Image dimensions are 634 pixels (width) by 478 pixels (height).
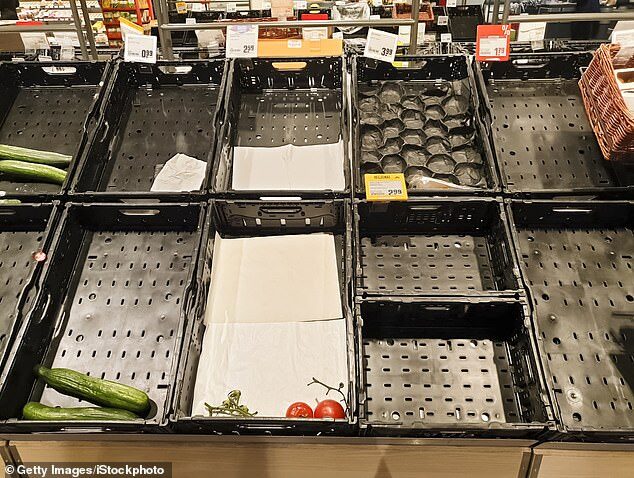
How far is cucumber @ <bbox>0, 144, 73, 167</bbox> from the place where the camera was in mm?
2252

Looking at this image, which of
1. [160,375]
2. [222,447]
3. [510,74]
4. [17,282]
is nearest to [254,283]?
[160,375]

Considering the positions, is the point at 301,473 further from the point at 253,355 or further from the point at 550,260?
the point at 550,260

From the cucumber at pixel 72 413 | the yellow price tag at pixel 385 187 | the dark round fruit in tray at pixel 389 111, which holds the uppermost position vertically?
the dark round fruit in tray at pixel 389 111

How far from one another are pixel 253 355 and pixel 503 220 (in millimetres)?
960

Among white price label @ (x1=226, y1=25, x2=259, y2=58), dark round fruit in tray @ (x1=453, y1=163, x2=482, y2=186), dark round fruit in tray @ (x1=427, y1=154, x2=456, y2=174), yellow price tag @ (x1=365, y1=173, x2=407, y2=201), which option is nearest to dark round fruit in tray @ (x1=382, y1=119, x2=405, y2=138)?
dark round fruit in tray @ (x1=427, y1=154, x2=456, y2=174)

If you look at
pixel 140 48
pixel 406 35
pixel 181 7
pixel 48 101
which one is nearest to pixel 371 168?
pixel 140 48

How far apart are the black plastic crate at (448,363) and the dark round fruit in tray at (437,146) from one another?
0.78 meters

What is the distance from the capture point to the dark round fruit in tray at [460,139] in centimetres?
228

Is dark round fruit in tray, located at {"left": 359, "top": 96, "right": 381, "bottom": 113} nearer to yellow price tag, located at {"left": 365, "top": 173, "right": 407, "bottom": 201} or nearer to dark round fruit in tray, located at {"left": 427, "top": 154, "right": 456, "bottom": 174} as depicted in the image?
dark round fruit in tray, located at {"left": 427, "top": 154, "right": 456, "bottom": 174}

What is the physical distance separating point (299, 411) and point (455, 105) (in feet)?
5.06

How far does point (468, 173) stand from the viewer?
7.13 ft

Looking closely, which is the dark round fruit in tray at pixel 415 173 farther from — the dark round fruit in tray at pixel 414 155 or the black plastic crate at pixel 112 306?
the black plastic crate at pixel 112 306

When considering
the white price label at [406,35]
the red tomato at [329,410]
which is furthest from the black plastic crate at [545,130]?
the white price label at [406,35]
